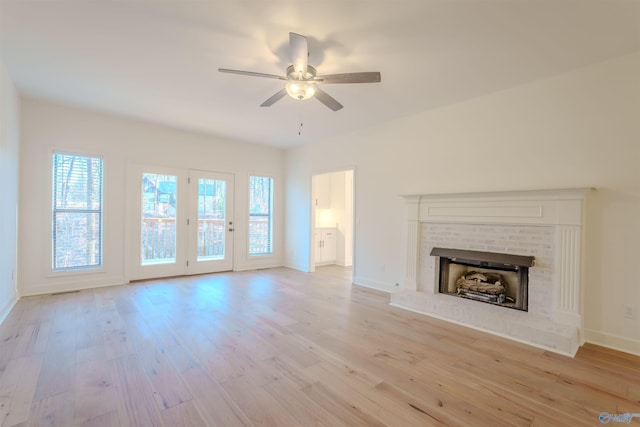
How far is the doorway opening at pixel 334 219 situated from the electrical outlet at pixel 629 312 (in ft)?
15.3

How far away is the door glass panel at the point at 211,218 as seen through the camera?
5.70 metres

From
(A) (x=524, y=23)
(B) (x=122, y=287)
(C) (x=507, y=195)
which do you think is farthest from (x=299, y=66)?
(B) (x=122, y=287)

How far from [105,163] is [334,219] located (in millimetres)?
4819

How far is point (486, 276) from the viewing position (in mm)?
3607

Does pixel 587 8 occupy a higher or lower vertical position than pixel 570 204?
higher

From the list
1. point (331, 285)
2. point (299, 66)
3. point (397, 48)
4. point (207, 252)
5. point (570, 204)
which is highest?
point (397, 48)

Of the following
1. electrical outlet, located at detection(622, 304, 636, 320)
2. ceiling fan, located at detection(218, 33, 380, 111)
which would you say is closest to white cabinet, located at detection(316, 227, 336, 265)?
ceiling fan, located at detection(218, 33, 380, 111)

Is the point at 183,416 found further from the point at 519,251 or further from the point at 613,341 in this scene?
the point at 613,341

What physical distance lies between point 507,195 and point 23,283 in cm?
642

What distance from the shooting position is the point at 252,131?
5.34 m

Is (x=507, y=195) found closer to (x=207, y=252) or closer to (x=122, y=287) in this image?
(x=207, y=252)

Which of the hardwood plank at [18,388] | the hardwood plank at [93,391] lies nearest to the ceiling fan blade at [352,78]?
the hardwood plank at [93,391]

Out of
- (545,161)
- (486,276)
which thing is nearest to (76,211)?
(486,276)

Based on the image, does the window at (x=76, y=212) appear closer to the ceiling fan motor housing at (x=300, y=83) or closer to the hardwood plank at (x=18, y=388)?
the hardwood plank at (x=18, y=388)
